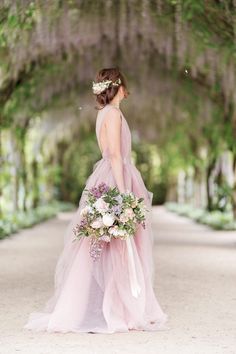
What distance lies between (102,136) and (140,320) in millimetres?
1015

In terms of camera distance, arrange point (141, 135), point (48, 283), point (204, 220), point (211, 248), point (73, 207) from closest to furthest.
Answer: point (48, 283)
point (211, 248)
point (204, 220)
point (141, 135)
point (73, 207)

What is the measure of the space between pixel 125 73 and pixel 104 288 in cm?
1119

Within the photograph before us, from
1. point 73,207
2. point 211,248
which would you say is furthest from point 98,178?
point 73,207

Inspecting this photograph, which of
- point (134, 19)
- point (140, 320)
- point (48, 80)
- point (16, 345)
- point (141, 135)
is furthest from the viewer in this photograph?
point (141, 135)

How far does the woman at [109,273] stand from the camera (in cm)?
486

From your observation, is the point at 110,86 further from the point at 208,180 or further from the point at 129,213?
the point at 208,180

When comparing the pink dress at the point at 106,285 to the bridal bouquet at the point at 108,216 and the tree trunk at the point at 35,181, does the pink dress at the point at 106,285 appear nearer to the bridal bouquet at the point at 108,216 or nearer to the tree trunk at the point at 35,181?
the bridal bouquet at the point at 108,216

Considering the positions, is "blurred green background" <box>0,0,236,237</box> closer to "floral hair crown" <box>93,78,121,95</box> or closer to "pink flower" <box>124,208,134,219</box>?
"floral hair crown" <box>93,78,121,95</box>

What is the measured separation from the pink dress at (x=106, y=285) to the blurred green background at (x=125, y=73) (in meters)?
3.96

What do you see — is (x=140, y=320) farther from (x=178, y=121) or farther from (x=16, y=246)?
(x=178, y=121)

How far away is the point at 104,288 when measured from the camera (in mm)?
4945

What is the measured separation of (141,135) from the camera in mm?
27688

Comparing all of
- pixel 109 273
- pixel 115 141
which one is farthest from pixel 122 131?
pixel 109 273

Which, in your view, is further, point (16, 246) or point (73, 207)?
point (73, 207)
